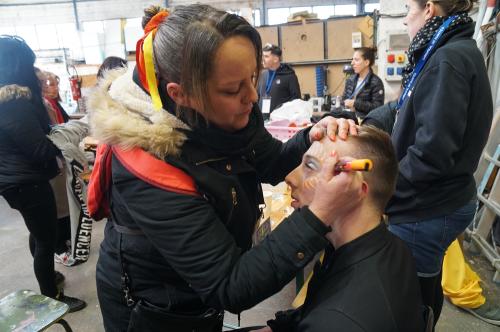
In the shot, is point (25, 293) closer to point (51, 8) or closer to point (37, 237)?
point (37, 237)

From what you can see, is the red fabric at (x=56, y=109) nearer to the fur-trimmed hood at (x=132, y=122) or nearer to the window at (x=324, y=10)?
the fur-trimmed hood at (x=132, y=122)

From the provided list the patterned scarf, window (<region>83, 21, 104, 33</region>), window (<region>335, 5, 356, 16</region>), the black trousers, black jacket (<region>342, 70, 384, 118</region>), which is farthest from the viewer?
window (<region>83, 21, 104, 33</region>)

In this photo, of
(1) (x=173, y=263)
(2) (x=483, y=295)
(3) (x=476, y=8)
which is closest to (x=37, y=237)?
(1) (x=173, y=263)

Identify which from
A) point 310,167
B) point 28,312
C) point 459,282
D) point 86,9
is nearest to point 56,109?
point 28,312

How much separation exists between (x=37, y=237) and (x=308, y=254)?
7.15ft

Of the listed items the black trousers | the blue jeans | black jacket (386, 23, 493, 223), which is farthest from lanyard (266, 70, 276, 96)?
the blue jeans

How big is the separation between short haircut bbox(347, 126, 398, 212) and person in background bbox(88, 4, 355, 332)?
1.15ft

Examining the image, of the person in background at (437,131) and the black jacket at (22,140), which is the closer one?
the person in background at (437,131)

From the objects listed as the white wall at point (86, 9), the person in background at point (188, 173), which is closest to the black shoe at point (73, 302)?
the person in background at point (188, 173)

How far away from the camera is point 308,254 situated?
79 centimetres

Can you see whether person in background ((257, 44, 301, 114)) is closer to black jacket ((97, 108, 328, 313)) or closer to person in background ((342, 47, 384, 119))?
person in background ((342, 47, 384, 119))

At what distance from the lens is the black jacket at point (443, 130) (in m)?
1.40

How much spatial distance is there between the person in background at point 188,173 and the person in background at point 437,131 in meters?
0.82

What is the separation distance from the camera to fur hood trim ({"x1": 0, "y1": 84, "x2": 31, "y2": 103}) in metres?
2.01
